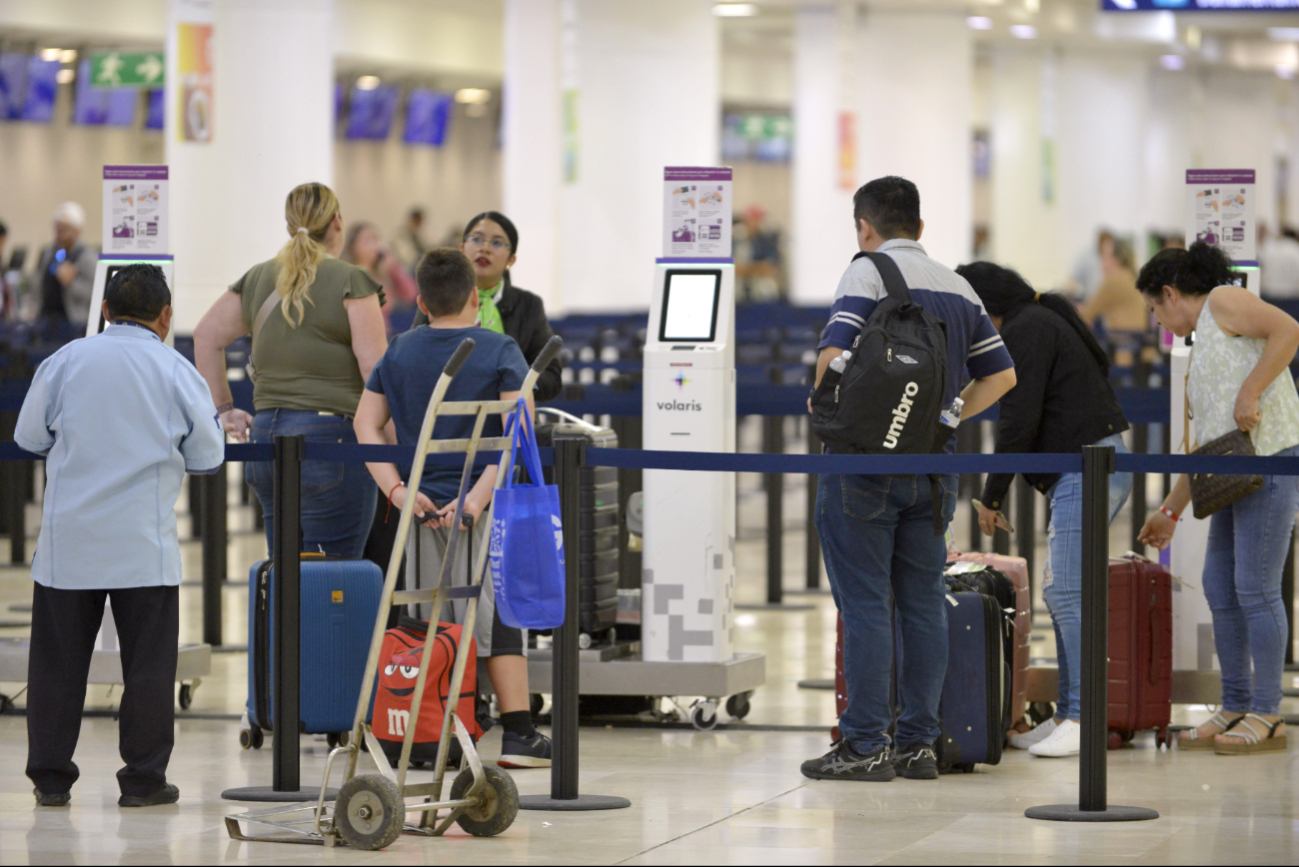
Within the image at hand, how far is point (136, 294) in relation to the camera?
5234 mm

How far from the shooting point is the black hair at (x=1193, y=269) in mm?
6168

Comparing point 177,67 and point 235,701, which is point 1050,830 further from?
point 177,67

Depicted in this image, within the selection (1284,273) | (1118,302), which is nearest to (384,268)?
(1118,302)

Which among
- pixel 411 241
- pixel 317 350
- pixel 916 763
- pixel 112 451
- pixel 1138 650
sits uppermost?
pixel 411 241

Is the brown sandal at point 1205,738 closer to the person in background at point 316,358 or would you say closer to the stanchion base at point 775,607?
the person in background at point 316,358

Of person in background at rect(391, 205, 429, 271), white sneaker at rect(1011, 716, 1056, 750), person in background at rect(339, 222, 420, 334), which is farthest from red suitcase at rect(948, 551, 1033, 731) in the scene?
person in background at rect(391, 205, 429, 271)

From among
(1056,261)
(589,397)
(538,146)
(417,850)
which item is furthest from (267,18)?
(1056,261)

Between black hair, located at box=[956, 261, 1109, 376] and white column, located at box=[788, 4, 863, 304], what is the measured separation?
1811 cm

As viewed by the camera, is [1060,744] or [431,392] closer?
[431,392]

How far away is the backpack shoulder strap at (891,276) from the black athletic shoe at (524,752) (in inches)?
66.6

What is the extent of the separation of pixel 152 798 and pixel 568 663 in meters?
1.17

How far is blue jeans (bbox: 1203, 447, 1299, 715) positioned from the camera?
19.9 ft

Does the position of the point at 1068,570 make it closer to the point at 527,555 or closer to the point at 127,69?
the point at 527,555

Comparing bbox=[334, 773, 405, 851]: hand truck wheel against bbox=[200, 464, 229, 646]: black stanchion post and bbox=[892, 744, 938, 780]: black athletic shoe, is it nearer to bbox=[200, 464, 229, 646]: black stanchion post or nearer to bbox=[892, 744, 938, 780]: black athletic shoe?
bbox=[892, 744, 938, 780]: black athletic shoe
